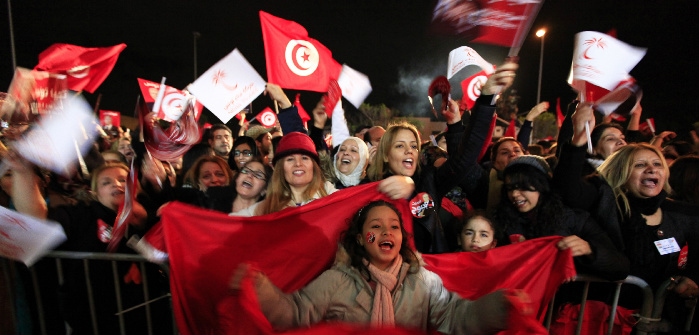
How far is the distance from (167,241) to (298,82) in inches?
130

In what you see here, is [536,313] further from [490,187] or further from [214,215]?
[214,215]

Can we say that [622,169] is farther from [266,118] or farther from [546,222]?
[266,118]

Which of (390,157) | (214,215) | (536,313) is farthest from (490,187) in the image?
(214,215)

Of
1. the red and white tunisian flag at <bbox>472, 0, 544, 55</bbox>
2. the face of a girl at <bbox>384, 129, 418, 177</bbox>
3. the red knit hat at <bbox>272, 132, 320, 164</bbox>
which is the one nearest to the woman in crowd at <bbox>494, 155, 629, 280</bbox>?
the face of a girl at <bbox>384, 129, 418, 177</bbox>

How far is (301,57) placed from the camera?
5.75 metres

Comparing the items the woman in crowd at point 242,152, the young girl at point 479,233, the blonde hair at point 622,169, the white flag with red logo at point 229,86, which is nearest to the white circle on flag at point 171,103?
the white flag with red logo at point 229,86

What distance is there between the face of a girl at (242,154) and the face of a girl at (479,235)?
3.11m

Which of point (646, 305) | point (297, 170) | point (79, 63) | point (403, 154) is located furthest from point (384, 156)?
point (79, 63)

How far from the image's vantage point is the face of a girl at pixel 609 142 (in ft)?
15.5

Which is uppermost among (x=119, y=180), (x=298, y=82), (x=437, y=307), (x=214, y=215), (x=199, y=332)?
(x=298, y=82)

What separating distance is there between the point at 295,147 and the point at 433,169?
45.7 inches

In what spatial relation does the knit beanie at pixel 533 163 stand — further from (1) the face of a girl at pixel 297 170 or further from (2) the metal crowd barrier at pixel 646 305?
(1) the face of a girl at pixel 297 170

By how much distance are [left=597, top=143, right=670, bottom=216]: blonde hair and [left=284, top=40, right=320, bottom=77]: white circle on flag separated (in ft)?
12.2

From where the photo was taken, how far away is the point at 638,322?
2.83 metres
